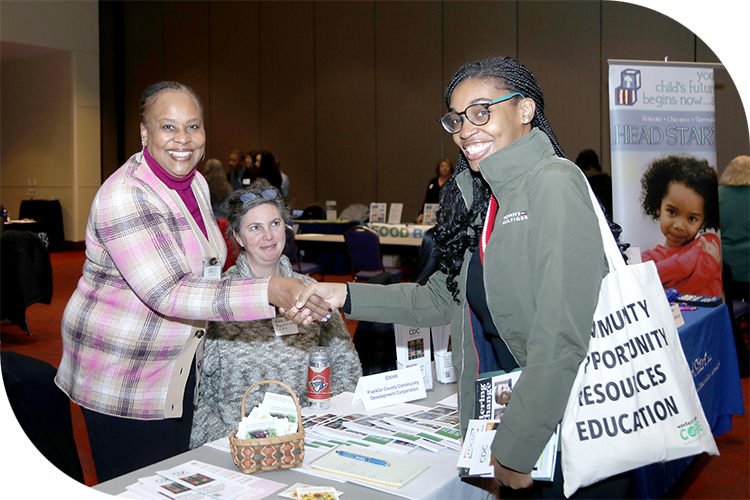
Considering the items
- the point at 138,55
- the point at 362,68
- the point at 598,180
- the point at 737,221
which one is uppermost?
the point at 138,55

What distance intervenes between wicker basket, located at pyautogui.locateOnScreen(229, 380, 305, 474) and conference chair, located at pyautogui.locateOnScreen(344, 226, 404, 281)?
5279 mm

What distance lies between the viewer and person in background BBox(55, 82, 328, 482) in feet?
5.73

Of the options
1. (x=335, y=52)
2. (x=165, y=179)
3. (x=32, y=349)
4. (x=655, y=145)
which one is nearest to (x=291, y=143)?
(x=335, y=52)

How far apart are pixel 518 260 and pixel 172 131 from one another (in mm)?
1183

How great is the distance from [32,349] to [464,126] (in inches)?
210

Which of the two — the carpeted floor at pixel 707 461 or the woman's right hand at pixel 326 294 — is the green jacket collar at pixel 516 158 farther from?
the carpeted floor at pixel 707 461

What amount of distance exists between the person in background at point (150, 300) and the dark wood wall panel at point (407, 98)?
28.2 ft

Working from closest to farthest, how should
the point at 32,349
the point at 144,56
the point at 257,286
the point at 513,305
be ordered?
1. the point at 513,305
2. the point at 257,286
3. the point at 32,349
4. the point at 144,56

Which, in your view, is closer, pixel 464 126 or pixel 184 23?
pixel 464 126

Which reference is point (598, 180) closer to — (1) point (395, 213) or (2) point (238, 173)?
(1) point (395, 213)

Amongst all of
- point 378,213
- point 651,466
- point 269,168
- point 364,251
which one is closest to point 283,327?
point 651,466

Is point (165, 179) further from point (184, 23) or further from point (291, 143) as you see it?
point (184, 23)

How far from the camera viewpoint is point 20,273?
5.89 metres

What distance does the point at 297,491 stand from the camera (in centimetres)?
144
